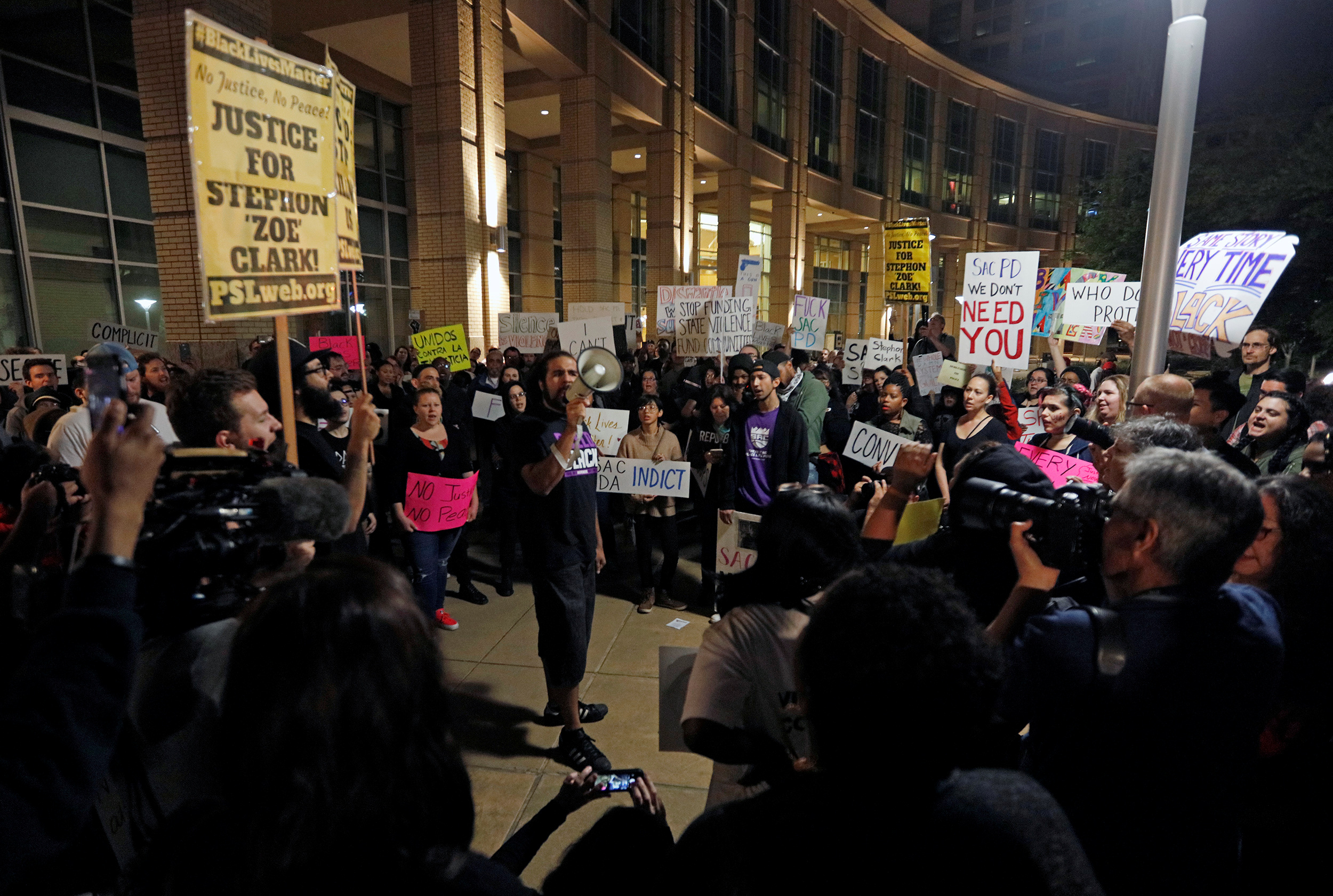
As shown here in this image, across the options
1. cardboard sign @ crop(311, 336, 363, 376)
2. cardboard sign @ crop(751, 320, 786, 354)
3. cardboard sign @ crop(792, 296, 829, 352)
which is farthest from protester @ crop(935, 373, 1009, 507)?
cardboard sign @ crop(311, 336, 363, 376)

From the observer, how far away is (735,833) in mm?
1050

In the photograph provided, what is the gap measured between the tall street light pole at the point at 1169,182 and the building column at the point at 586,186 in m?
13.1

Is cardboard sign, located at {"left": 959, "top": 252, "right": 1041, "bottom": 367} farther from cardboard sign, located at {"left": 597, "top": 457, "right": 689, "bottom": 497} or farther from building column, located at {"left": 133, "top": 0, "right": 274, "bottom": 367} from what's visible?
building column, located at {"left": 133, "top": 0, "right": 274, "bottom": 367}

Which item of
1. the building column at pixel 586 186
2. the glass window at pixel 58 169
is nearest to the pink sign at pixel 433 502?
the glass window at pixel 58 169

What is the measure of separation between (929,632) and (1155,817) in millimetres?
853

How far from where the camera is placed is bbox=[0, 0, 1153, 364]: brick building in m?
10.5

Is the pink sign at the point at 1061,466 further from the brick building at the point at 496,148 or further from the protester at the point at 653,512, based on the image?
the brick building at the point at 496,148

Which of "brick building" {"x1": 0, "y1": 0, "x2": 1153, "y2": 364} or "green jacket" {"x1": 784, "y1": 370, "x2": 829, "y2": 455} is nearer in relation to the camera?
"green jacket" {"x1": 784, "y1": 370, "x2": 829, "y2": 455}

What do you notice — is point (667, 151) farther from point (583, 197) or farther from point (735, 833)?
point (735, 833)

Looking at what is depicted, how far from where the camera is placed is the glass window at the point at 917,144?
1334 inches

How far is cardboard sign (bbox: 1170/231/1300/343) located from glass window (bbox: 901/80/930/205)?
101 ft

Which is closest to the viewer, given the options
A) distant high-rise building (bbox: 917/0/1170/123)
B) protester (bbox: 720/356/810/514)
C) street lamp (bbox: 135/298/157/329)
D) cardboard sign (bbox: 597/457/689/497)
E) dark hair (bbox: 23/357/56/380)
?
protester (bbox: 720/356/810/514)

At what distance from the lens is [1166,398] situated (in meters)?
4.00

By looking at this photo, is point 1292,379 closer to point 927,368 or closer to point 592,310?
point 927,368
